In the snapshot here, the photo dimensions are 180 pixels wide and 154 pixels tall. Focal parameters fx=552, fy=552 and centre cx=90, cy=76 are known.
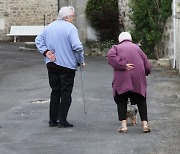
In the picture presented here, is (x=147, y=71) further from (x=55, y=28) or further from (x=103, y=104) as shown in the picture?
(x=103, y=104)

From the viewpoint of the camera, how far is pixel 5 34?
29844mm

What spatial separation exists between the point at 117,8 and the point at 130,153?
55.5ft

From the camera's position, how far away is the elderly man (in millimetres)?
7785

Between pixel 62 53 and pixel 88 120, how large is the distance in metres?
1.31

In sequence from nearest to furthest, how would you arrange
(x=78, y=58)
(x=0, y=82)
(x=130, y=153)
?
(x=130, y=153) → (x=78, y=58) → (x=0, y=82)

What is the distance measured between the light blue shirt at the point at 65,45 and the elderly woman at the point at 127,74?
0.58 m

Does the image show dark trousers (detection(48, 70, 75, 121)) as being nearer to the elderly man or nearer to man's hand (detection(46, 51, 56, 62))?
the elderly man

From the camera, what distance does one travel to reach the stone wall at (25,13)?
29891 mm

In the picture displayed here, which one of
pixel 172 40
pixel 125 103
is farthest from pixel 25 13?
pixel 125 103

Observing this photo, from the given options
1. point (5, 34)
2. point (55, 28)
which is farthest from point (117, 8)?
point (55, 28)

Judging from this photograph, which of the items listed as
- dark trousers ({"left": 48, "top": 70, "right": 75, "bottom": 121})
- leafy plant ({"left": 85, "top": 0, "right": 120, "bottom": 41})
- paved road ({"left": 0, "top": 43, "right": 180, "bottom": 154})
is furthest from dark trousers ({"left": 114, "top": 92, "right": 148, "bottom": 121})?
leafy plant ({"left": 85, "top": 0, "right": 120, "bottom": 41})

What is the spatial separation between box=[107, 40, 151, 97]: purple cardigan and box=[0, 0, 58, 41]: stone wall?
22.9 meters

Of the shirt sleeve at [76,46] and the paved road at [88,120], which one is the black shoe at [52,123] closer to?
the paved road at [88,120]

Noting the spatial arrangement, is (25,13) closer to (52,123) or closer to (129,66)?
(52,123)
